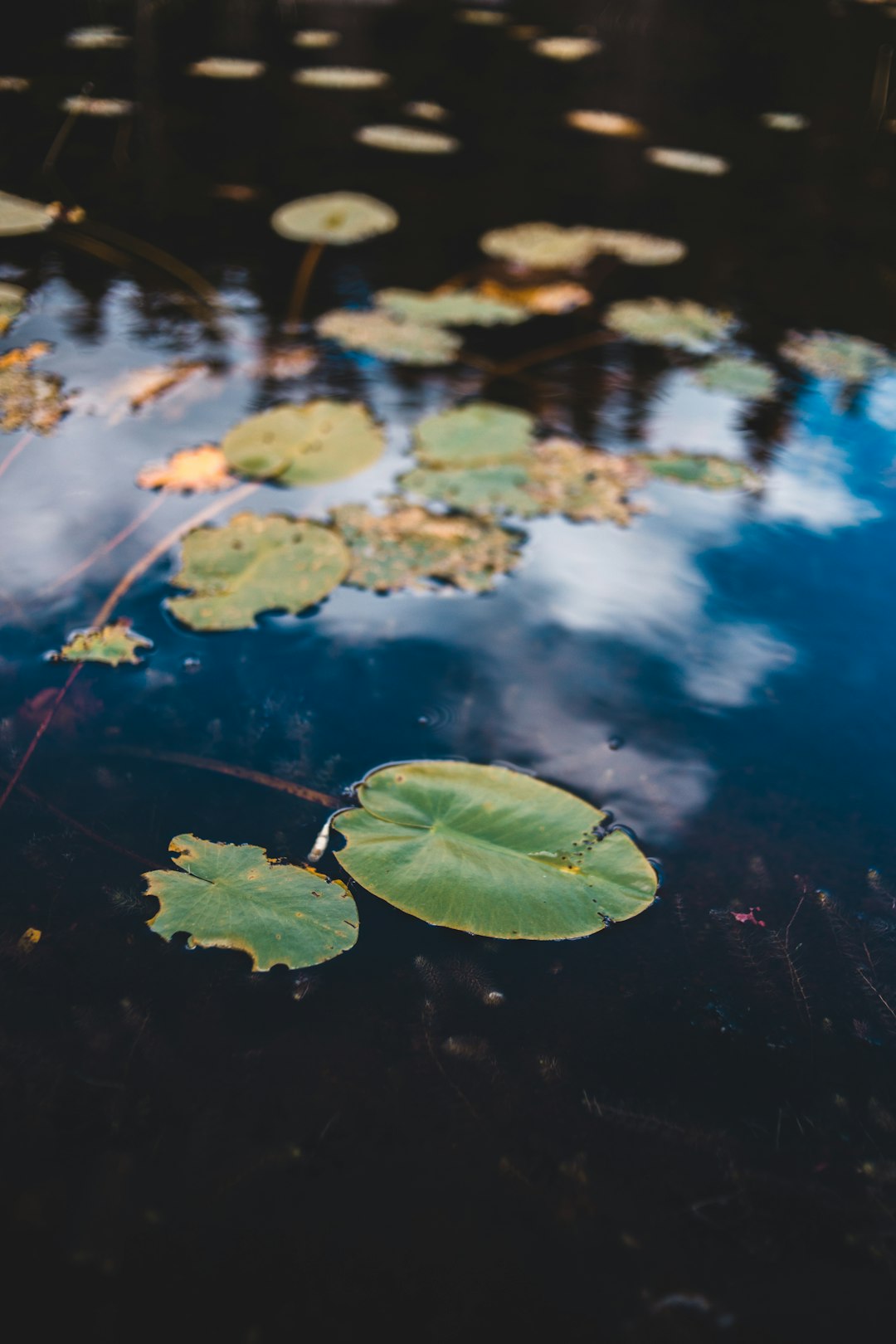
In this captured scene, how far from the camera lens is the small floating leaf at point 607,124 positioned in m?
4.33

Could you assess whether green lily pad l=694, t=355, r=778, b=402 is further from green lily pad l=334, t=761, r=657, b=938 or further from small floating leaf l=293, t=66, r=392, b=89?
small floating leaf l=293, t=66, r=392, b=89

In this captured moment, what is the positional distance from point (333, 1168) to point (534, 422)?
165 centimetres

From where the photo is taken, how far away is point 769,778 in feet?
4.23

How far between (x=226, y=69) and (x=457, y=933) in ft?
16.3

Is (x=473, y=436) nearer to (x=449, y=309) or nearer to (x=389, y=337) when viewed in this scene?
(x=389, y=337)

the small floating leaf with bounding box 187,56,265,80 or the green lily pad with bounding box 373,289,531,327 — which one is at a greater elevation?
the small floating leaf with bounding box 187,56,265,80

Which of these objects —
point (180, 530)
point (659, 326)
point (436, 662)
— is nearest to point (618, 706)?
point (436, 662)

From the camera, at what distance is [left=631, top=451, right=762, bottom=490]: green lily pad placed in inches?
76.0

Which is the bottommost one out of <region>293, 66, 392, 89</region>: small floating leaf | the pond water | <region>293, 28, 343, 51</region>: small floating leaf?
the pond water

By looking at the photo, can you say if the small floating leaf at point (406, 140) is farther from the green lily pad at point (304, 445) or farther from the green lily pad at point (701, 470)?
the green lily pad at point (701, 470)

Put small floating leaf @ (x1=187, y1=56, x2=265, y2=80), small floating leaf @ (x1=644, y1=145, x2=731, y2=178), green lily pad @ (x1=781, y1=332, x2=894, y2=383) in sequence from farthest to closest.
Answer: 1. small floating leaf @ (x1=187, y1=56, x2=265, y2=80)
2. small floating leaf @ (x1=644, y1=145, x2=731, y2=178)
3. green lily pad @ (x1=781, y1=332, x2=894, y2=383)

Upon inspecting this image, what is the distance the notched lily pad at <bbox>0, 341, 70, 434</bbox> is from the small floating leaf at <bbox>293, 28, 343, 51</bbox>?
424 centimetres

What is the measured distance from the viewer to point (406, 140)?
12.2 ft


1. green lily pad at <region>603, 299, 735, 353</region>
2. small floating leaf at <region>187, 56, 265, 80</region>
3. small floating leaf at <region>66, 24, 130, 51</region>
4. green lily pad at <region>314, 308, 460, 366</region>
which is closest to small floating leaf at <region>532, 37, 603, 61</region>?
small floating leaf at <region>187, 56, 265, 80</region>
